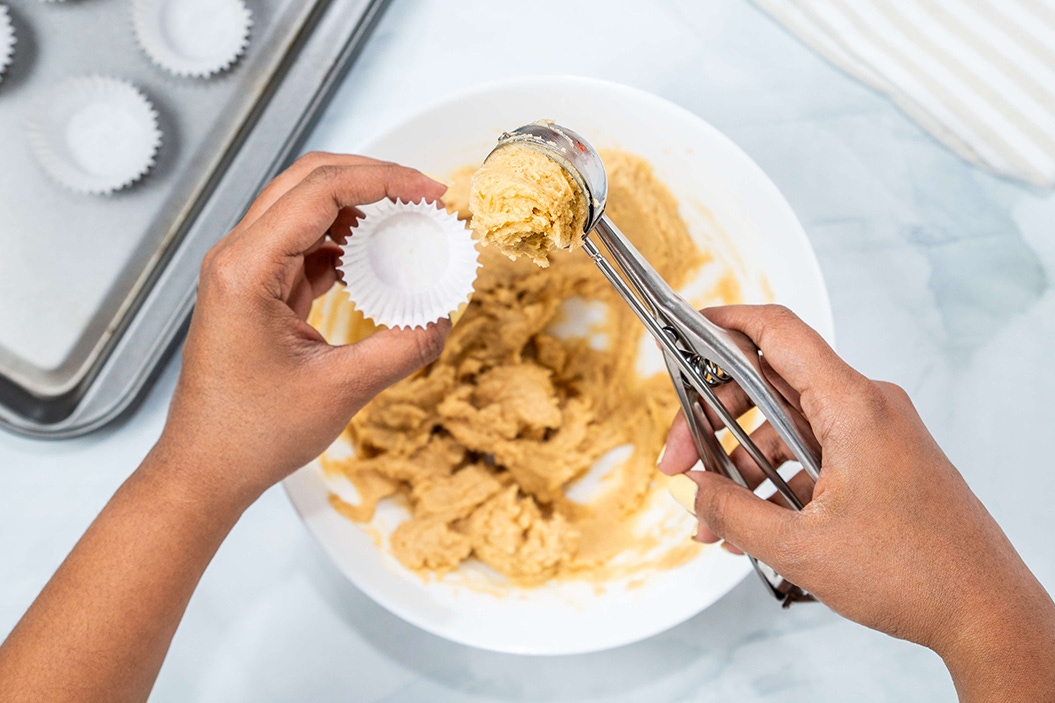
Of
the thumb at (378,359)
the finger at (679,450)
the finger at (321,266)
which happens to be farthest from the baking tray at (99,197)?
the finger at (679,450)

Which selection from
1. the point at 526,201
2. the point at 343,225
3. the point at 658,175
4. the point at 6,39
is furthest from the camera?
the point at 6,39

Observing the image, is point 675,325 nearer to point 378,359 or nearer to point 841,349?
point 378,359

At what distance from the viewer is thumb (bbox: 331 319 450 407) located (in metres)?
0.77

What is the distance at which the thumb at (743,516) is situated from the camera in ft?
2.32

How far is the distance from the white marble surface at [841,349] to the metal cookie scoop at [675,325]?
42 cm

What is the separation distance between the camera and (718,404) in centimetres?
76

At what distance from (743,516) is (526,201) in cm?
36

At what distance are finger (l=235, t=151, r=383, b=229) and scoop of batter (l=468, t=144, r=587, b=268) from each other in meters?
0.20

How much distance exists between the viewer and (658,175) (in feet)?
3.29

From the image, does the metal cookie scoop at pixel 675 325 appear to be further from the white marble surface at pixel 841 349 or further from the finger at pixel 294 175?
the white marble surface at pixel 841 349

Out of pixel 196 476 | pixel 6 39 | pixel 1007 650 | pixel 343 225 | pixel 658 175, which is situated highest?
pixel 658 175

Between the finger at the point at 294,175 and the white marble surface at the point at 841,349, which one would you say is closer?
the finger at the point at 294,175

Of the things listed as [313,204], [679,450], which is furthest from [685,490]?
[313,204]

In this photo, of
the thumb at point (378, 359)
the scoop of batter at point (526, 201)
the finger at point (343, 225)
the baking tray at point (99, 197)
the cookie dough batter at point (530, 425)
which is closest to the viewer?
the scoop of batter at point (526, 201)
